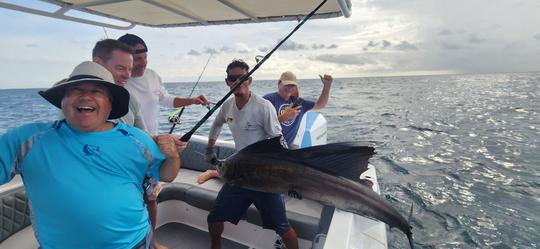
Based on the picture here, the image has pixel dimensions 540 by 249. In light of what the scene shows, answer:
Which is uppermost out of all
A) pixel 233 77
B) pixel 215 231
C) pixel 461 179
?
pixel 233 77

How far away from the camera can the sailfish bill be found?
1.64m

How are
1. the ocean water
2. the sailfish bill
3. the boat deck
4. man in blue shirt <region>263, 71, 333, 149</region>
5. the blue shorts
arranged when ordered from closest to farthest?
the sailfish bill → the blue shorts → the boat deck → man in blue shirt <region>263, 71, 333, 149</region> → the ocean water

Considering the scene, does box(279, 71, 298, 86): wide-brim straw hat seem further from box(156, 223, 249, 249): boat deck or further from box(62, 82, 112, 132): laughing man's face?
box(62, 82, 112, 132): laughing man's face

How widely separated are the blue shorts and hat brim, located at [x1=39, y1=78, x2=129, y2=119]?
4.18 ft

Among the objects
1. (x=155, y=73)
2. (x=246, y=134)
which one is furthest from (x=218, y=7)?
(x=246, y=134)

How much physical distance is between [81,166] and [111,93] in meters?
0.38

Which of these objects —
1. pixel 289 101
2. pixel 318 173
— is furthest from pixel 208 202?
pixel 318 173

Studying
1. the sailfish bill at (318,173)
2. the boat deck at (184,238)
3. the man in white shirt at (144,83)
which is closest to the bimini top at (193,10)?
the man in white shirt at (144,83)

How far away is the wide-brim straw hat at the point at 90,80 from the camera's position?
4.56 ft

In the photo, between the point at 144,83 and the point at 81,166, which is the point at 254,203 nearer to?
the point at 144,83

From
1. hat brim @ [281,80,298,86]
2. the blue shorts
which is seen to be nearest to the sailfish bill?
the blue shorts

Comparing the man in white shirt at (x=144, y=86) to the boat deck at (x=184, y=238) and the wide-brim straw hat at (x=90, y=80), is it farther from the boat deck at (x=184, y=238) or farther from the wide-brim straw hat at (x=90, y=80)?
the wide-brim straw hat at (x=90, y=80)

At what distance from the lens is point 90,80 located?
54.1 inches

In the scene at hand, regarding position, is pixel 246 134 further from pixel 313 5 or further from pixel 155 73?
pixel 313 5
